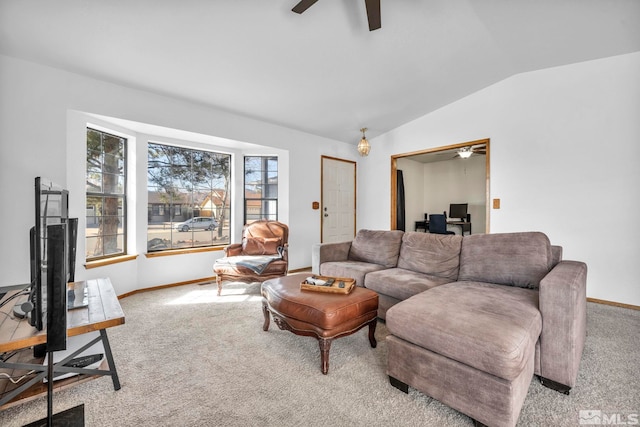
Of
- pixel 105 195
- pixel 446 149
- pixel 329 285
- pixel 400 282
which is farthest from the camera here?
pixel 446 149

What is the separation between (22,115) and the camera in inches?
100.0

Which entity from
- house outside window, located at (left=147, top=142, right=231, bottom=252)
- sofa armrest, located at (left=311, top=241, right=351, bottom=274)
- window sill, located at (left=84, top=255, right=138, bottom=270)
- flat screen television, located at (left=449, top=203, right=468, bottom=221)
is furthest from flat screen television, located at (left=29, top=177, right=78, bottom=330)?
flat screen television, located at (left=449, top=203, right=468, bottom=221)

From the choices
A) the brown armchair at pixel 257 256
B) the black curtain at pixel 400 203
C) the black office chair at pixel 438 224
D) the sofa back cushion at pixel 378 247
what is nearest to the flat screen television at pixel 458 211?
the black curtain at pixel 400 203

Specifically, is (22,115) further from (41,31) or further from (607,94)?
(607,94)

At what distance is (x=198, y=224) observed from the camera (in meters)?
4.32

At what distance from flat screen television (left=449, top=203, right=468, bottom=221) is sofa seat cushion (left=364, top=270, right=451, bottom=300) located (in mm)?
4955

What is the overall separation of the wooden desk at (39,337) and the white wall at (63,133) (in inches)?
51.5

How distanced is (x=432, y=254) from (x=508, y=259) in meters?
0.65

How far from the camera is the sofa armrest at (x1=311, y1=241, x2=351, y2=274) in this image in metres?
3.26

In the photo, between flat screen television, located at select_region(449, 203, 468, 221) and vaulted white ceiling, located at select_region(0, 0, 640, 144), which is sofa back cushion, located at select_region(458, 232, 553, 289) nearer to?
vaulted white ceiling, located at select_region(0, 0, 640, 144)

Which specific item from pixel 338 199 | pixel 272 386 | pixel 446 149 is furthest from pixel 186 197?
pixel 446 149

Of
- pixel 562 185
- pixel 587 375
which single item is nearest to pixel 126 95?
pixel 587 375

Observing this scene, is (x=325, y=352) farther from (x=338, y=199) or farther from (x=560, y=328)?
(x=338, y=199)

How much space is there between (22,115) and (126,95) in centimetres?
90
